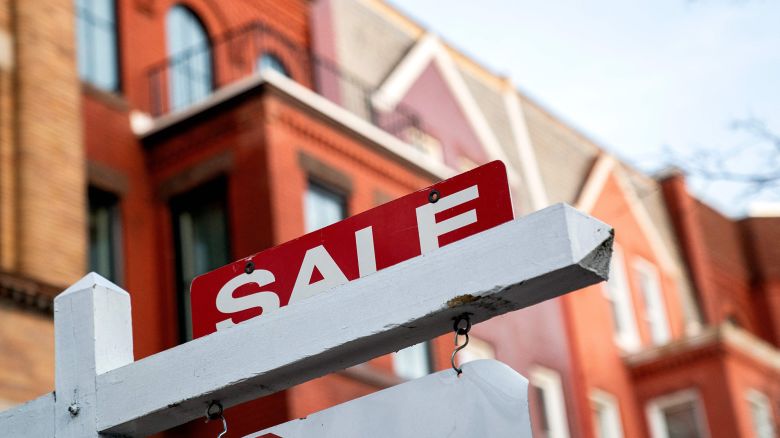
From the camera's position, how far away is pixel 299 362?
5000 mm

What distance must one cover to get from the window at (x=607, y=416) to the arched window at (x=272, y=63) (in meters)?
10.0

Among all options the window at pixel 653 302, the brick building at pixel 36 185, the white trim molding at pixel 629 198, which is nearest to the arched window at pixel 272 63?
the brick building at pixel 36 185

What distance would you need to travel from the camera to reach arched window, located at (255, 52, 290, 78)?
2264 cm

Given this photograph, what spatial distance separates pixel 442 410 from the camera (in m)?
4.70

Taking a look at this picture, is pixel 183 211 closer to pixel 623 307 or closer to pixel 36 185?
pixel 36 185

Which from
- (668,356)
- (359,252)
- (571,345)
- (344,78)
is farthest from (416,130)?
(359,252)

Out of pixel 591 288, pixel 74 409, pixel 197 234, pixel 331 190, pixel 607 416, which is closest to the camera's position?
pixel 74 409

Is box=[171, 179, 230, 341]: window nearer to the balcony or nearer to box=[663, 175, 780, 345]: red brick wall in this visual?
the balcony

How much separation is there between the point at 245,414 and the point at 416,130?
8.76 m

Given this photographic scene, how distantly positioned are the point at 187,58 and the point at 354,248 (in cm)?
1562

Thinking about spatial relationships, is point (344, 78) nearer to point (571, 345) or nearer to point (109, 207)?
point (109, 207)

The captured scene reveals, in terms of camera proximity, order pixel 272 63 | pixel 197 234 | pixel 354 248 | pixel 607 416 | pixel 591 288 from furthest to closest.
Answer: pixel 591 288, pixel 607 416, pixel 272 63, pixel 197 234, pixel 354 248

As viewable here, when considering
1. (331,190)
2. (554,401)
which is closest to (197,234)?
(331,190)

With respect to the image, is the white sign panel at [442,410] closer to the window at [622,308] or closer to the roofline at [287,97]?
the roofline at [287,97]
